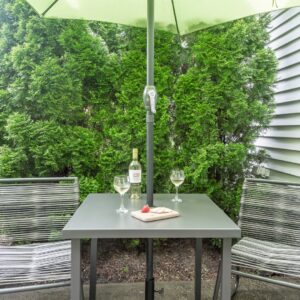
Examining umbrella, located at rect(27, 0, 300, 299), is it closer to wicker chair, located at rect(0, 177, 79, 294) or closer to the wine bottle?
the wine bottle

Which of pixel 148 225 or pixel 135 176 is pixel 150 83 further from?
pixel 148 225

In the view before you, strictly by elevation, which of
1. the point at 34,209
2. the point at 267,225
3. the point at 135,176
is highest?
the point at 135,176

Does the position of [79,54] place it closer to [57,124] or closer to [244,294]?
[57,124]

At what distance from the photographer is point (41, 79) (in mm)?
2500

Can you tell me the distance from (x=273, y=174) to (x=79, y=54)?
2.07 metres

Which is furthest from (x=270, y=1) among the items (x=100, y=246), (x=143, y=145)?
A: (x=100, y=246)

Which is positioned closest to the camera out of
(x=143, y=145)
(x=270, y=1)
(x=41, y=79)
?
(x=270, y=1)

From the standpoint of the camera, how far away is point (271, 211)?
2117 millimetres

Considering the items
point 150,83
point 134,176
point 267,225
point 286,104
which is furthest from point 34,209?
point 286,104

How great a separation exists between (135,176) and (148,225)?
49cm

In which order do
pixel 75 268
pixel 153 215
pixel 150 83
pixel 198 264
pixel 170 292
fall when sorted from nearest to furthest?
pixel 75 268
pixel 153 215
pixel 150 83
pixel 198 264
pixel 170 292

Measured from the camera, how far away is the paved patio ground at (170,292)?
2.31 meters

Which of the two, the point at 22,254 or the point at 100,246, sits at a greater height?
the point at 22,254

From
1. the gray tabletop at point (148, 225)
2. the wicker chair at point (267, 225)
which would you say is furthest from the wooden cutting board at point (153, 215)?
the wicker chair at point (267, 225)
